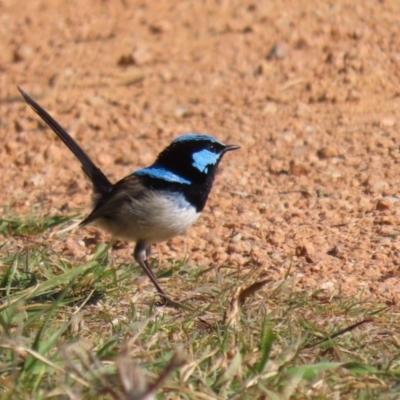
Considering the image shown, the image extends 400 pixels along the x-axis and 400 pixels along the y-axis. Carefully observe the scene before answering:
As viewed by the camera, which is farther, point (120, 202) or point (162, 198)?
point (120, 202)

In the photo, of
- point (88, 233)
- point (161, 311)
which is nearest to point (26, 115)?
point (88, 233)

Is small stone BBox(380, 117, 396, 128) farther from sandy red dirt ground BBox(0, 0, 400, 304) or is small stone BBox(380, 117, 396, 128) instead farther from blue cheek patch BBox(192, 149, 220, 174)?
blue cheek patch BBox(192, 149, 220, 174)

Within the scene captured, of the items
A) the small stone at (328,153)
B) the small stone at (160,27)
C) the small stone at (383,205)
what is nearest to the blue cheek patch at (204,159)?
the small stone at (383,205)

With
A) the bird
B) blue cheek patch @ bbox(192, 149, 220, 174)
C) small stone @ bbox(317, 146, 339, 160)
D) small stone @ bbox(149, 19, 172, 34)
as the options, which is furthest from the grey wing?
small stone @ bbox(149, 19, 172, 34)

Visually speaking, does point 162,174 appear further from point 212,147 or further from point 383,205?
point 383,205

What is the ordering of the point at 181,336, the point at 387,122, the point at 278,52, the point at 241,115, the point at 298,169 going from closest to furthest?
the point at 181,336 < the point at 298,169 < the point at 387,122 < the point at 241,115 < the point at 278,52

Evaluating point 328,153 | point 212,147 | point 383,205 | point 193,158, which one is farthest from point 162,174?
point 328,153

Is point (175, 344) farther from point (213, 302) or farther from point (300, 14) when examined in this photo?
point (300, 14)

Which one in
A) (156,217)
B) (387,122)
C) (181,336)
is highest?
(156,217)

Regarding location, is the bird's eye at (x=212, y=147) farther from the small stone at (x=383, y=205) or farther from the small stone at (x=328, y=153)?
the small stone at (x=328, y=153)
